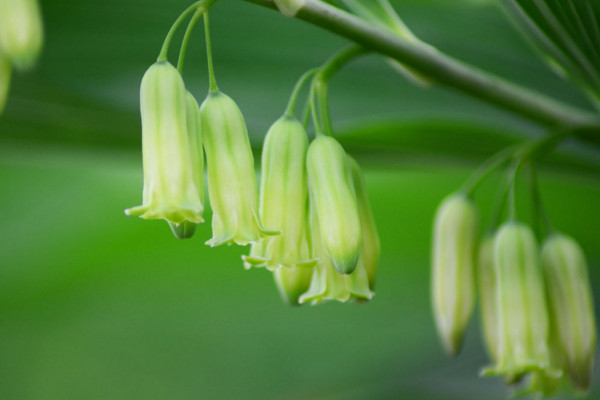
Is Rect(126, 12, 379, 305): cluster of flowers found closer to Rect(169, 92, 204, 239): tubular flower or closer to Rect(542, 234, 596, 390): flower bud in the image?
Rect(169, 92, 204, 239): tubular flower

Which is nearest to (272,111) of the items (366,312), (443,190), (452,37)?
(452,37)

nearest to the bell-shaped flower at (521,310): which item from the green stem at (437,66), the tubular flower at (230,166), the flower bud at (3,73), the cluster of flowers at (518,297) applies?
the cluster of flowers at (518,297)

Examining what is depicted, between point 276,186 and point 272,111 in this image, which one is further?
point 272,111

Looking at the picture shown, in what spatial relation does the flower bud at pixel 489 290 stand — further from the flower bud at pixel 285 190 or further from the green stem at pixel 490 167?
the flower bud at pixel 285 190

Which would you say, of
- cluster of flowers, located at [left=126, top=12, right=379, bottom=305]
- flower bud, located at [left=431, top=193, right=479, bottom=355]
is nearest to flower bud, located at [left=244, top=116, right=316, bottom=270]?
cluster of flowers, located at [left=126, top=12, right=379, bottom=305]

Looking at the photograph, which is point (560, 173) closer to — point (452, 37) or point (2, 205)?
point (452, 37)

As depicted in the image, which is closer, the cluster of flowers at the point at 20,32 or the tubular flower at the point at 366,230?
Answer: the cluster of flowers at the point at 20,32
